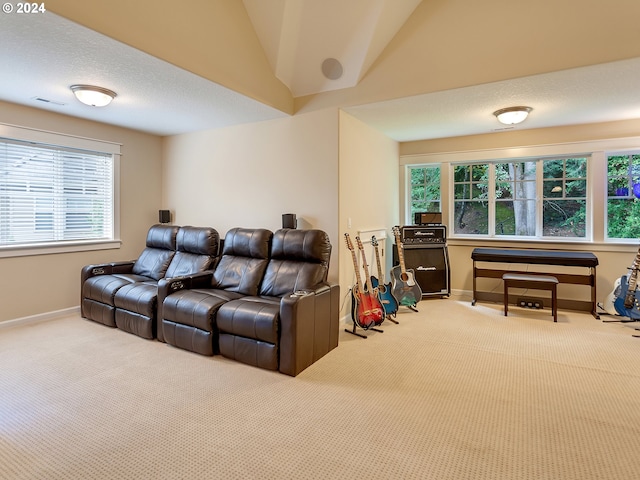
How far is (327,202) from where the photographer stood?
12.6 ft

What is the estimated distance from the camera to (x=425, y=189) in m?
5.65

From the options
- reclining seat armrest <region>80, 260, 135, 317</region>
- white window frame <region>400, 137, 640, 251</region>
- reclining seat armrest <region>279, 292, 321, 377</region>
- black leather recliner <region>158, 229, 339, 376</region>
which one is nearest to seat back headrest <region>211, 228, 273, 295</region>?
black leather recliner <region>158, 229, 339, 376</region>

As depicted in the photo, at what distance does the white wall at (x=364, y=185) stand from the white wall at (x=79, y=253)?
301 cm

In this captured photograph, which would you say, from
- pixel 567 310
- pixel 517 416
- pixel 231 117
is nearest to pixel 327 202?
pixel 231 117

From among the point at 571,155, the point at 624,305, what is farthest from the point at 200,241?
the point at 571,155

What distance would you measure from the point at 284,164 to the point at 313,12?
1541 mm

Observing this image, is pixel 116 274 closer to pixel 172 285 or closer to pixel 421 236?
pixel 172 285

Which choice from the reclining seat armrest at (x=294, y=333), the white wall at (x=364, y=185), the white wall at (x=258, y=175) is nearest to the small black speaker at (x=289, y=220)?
the white wall at (x=258, y=175)

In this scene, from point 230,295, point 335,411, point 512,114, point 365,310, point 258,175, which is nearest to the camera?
point 335,411

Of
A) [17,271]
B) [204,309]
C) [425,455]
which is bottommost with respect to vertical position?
[425,455]

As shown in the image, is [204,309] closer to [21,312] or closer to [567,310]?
[21,312]

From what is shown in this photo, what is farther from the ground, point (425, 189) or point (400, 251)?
point (425, 189)

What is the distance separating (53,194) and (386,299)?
13.5ft

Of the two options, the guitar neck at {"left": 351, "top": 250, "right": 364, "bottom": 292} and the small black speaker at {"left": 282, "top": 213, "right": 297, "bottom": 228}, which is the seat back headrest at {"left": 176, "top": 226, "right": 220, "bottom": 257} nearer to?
the small black speaker at {"left": 282, "top": 213, "right": 297, "bottom": 228}
